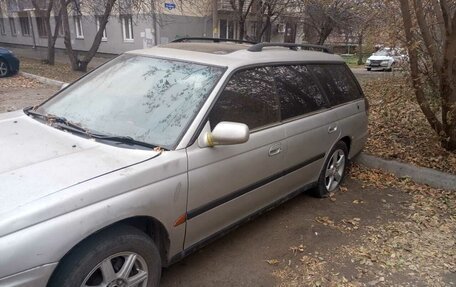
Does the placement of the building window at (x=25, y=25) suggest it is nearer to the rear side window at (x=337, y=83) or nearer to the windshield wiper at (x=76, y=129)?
the rear side window at (x=337, y=83)

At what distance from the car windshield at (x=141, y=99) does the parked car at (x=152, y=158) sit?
0.04 ft

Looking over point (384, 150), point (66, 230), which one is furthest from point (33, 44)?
point (66, 230)

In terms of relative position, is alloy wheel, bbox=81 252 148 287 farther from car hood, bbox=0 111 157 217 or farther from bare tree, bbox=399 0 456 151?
bare tree, bbox=399 0 456 151

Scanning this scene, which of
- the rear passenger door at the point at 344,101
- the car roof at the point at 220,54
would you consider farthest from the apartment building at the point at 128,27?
the car roof at the point at 220,54

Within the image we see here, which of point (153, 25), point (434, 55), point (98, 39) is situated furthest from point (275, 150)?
point (153, 25)

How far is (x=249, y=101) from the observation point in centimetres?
321

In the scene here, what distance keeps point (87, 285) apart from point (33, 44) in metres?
32.6

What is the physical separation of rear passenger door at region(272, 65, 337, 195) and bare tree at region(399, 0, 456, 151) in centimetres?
166

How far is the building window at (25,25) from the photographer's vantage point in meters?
31.4

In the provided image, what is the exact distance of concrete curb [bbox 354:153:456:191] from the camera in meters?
4.89

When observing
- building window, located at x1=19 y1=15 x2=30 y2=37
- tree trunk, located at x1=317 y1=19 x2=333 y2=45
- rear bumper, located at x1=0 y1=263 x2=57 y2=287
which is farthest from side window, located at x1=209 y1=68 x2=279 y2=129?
building window, located at x1=19 y1=15 x2=30 y2=37

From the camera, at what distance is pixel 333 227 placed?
3916 mm

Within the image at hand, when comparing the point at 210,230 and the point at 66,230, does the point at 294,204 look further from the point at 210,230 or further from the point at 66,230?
the point at 66,230

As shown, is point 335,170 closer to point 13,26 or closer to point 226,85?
point 226,85
